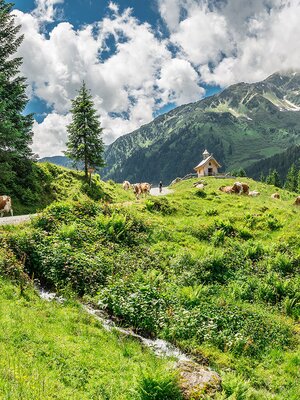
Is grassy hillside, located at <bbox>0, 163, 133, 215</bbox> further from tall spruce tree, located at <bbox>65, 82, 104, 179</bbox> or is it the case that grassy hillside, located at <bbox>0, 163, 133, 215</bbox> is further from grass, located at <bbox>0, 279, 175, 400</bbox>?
grass, located at <bbox>0, 279, 175, 400</bbox>

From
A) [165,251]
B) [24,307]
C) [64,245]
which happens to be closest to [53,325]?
[24,307]

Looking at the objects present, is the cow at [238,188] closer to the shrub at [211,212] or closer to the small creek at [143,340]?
the shrub at [211,212]

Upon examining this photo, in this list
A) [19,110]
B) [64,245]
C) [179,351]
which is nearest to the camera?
[179,351]

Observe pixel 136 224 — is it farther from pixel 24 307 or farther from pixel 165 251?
pixel 24 307

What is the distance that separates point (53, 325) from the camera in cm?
1101

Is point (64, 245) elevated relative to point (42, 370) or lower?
elevated

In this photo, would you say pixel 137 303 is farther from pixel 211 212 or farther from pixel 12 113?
pixel 12 113

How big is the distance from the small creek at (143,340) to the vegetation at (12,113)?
22.5m

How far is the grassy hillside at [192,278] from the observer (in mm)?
12445

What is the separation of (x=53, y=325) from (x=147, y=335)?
385cm

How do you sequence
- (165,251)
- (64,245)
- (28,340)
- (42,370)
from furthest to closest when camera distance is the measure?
1. (165,251)
2. (64,245)
3. (28,340)
4. (42,370)

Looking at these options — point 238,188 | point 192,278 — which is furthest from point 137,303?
point 238,188

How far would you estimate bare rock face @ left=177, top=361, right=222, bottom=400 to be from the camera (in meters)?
8.77

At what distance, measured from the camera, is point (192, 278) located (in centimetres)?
1680
